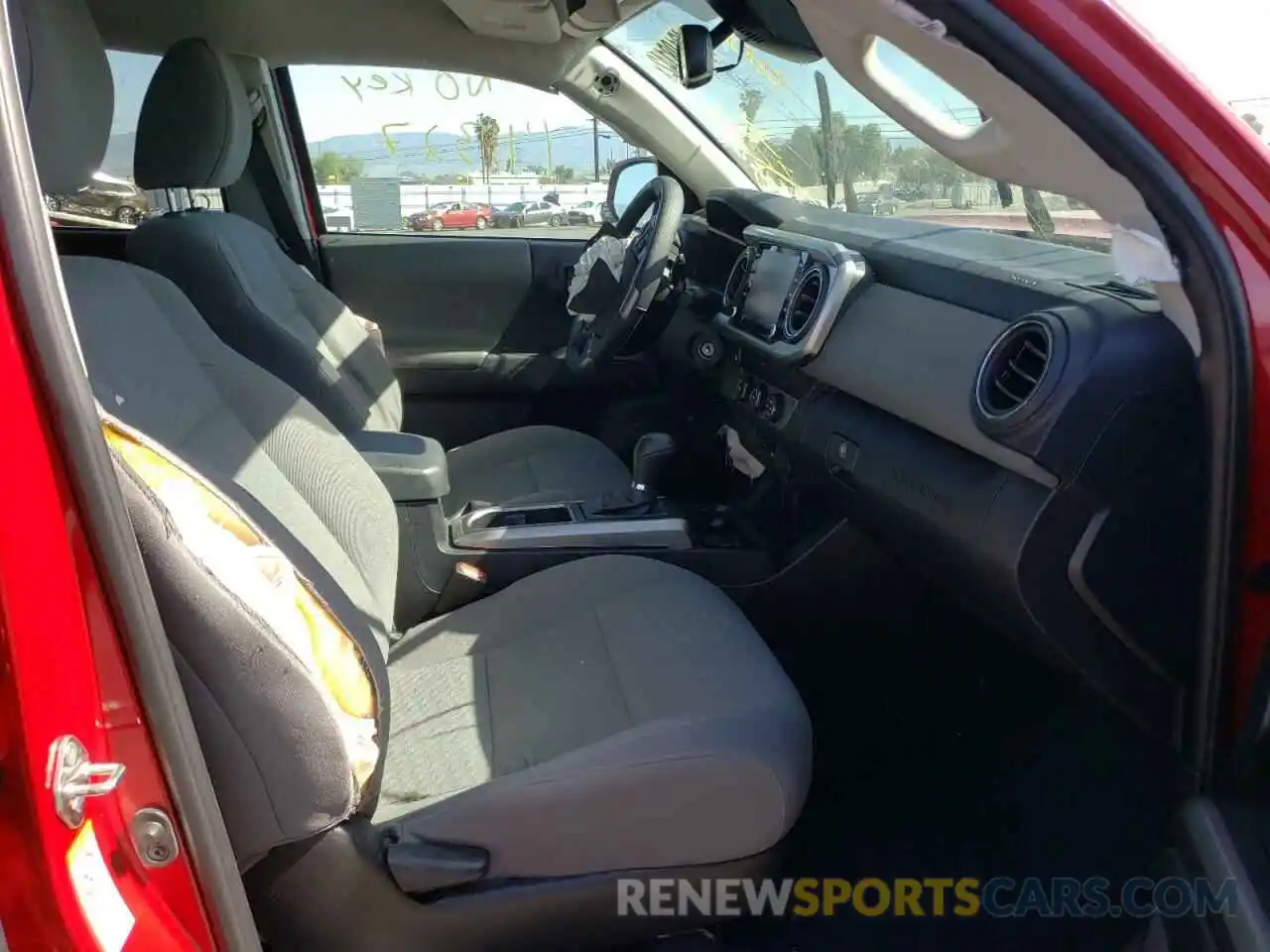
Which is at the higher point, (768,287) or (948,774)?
(768,287)

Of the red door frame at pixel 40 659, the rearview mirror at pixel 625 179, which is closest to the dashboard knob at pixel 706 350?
the rearview mirror at pixel 625 179

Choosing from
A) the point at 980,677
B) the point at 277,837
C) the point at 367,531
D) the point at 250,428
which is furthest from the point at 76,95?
the point at 980,677

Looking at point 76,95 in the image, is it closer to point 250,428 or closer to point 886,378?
point 250,428

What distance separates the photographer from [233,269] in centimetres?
232

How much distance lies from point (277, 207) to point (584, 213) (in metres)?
0.90

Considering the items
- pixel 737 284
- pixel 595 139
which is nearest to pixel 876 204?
pixel 737 284

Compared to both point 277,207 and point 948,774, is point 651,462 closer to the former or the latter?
point 948,774

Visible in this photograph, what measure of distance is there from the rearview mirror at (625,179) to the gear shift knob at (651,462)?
26.3 inches

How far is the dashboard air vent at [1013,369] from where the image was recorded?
1.35m

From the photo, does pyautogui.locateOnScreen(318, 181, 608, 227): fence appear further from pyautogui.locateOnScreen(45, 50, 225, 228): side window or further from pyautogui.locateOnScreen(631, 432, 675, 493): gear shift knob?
pyautogui.locateOnScreen(631, 432, 675, 493): gear shift knob

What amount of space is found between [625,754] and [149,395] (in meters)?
0.74

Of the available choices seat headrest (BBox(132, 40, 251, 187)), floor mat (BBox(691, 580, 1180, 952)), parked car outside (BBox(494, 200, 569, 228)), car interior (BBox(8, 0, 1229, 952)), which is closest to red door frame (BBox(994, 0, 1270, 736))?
car interior (BBox(8, 0, 1229, 952))

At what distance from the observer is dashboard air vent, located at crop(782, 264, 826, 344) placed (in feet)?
6.47

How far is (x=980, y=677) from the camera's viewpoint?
76.2 inches
